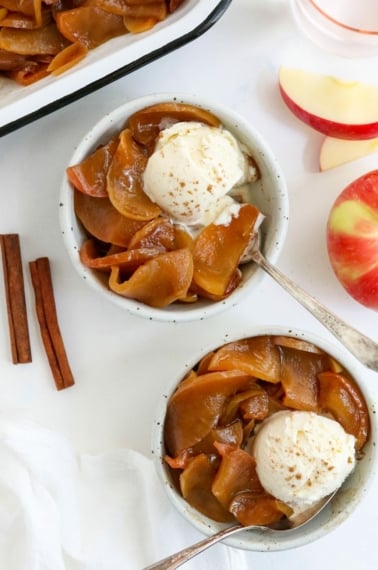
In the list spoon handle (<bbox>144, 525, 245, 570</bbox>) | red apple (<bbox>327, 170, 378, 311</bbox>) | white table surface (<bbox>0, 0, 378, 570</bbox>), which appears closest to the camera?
spoon handle (<bbox>144, 525, 245, 570</bbox>)

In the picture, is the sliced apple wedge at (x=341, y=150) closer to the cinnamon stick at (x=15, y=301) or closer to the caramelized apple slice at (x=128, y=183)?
the caramelized apple slice at (x=128, y=183)

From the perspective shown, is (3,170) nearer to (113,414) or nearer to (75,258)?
(75,258)

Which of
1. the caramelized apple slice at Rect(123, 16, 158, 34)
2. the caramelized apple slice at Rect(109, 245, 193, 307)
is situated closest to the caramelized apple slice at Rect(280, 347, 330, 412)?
the caramelized apple slice at Rect(109, 245, 193, 307)

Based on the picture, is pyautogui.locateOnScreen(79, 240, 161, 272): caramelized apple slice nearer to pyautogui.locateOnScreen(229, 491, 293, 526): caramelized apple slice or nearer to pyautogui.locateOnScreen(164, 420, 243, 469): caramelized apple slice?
pyautogui.locateOnScreen(164, 420, 243, 469): caramelized apple slice

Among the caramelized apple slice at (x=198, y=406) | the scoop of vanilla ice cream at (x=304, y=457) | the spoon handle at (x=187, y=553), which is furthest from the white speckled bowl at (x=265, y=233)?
the spoon handle at (x=187, y=553)

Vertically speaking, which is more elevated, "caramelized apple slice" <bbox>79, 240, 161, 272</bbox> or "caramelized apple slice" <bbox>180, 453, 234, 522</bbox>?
"caramelized apple slice" <bbox>79, 240, 161, 272</bbox>

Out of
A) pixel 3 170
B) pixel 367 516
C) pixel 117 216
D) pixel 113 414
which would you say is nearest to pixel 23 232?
pixel 3 170

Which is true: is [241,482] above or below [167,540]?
above
